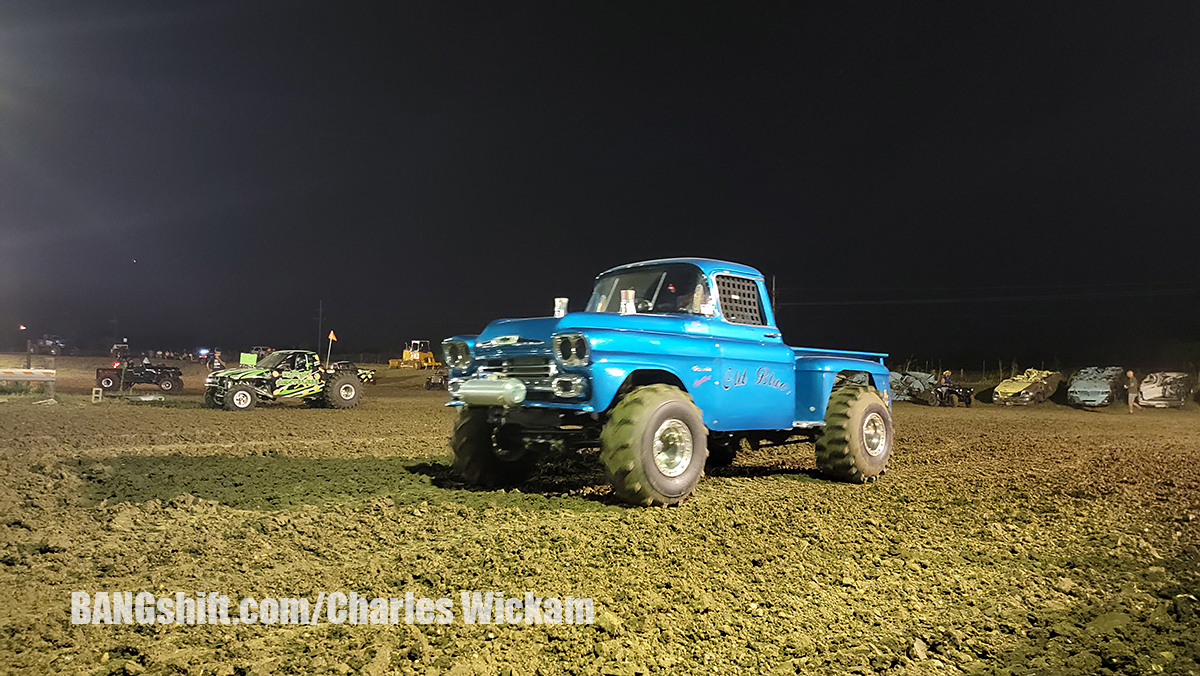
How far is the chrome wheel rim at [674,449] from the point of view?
616 cm

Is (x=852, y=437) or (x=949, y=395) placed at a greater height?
(x=852, y=437)

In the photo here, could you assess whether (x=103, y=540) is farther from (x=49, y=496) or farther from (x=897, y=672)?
(x=897, y=672)

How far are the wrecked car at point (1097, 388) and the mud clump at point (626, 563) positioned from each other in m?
17.5

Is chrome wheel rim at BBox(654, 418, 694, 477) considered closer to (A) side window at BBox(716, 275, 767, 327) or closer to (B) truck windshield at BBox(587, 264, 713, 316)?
(B) truck windshield at BBox(587, 264, 713, 316)

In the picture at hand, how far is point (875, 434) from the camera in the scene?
27.4ft

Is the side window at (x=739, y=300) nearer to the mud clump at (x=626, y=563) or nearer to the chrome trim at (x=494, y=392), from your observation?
the mud clump at (x=626, y=563)

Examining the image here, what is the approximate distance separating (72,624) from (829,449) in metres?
6.89

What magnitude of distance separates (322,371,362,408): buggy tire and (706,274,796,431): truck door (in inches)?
631

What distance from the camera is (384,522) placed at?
5.74 metres

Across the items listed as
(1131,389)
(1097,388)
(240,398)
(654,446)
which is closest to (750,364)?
(654,446)

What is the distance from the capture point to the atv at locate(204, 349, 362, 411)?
18719mm

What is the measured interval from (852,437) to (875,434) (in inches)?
29.8

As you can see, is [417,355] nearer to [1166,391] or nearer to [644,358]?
[1166,391]

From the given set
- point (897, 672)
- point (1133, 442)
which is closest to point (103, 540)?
point (897, 672)
